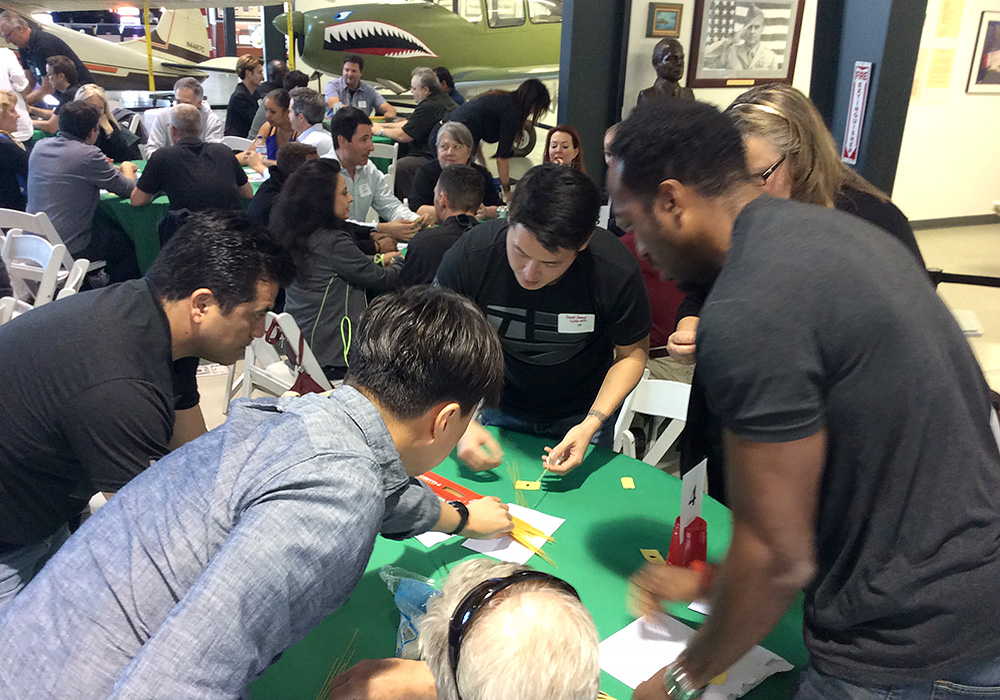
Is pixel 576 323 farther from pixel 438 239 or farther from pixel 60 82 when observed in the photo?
pixel 60 82

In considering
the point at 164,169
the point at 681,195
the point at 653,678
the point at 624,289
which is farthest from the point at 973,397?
the point at 164,169

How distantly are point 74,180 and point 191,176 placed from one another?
0.86 metres

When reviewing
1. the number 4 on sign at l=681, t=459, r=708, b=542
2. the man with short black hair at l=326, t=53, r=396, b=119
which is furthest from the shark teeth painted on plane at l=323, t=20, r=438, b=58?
the number 4 on sign at l=681, t=459, r=708, b=542

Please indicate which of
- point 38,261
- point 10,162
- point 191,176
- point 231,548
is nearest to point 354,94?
point 10,162

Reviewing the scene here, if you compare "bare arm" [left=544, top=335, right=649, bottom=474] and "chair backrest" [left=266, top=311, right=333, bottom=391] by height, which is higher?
"bare arm" [left=544, top=335, right=649, bottom=474]

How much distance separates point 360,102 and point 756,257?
8.23 metres

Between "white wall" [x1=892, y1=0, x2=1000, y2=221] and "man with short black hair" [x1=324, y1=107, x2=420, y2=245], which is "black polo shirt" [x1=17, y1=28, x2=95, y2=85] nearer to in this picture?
"man with short black hair" [x1=324, y1=107, x2=420, y2=245]

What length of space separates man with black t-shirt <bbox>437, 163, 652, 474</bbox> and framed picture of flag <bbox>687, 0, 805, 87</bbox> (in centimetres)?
398

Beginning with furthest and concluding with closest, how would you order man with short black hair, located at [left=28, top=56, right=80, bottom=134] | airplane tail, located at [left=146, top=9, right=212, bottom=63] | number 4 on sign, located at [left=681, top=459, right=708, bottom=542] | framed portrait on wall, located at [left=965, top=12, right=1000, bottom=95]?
1. airplane tail, located at [left=146, top=9, right=212, bottom=63]
2. framed portrait on wall, located at [left=965, top=12, right=1000, bottom=95]
3. man with short black hair, located at [left=28, top=56, right=80, bottom=134]
4. number 4 on sign, located at [left=681, top=459, right=708, bottom=542]

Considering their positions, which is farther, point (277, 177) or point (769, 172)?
point (277, 177)

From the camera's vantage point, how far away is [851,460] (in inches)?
36.1

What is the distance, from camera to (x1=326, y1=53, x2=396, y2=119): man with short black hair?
828cm

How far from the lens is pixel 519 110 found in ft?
20.0

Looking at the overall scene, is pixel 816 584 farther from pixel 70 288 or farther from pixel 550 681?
pixel 70 288
